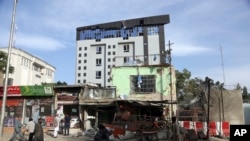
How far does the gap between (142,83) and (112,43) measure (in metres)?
59.4

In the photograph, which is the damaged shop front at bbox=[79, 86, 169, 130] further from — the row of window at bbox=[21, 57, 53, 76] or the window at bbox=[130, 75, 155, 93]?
the row of window at bbox=[21, 57, 53, 76]

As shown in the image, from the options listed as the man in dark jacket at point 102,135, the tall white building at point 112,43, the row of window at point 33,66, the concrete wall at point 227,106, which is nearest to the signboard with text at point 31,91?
the concrete wall at point 227,106

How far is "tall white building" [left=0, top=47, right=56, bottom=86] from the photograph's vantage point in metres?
66.7

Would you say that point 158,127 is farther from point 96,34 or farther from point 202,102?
point 96,34

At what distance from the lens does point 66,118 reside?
77.7ft

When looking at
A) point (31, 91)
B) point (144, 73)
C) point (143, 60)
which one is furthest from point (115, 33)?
point (31, 91)

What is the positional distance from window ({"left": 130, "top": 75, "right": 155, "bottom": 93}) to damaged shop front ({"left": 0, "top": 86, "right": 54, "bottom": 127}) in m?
7.36

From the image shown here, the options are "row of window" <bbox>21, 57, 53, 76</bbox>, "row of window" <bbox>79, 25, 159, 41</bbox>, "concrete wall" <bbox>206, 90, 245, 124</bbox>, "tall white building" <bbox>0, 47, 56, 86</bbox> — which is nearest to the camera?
"concrete wall" <bbox>206, 90, 245, 124</bbox>

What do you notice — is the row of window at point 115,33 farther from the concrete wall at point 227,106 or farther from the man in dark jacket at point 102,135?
the man in dark jacket at point 102,135

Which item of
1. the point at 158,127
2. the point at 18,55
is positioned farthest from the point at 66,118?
the point at 18,55

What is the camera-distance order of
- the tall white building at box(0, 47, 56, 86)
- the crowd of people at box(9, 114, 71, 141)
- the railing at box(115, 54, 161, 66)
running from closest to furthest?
1. the crowd of people at box(9, 114, 71, 141)
2. the railing at box(115, 54, 161, 66)
3. the tall white building at box(0, 47, 56, 86)

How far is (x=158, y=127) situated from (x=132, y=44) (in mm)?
65892

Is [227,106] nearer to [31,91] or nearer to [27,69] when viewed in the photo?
[31,91]

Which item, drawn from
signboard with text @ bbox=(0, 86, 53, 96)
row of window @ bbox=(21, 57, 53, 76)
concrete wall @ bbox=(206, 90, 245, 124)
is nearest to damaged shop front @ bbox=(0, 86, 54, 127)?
signboard with text @ bbox=(0, 86, 53, 96)
